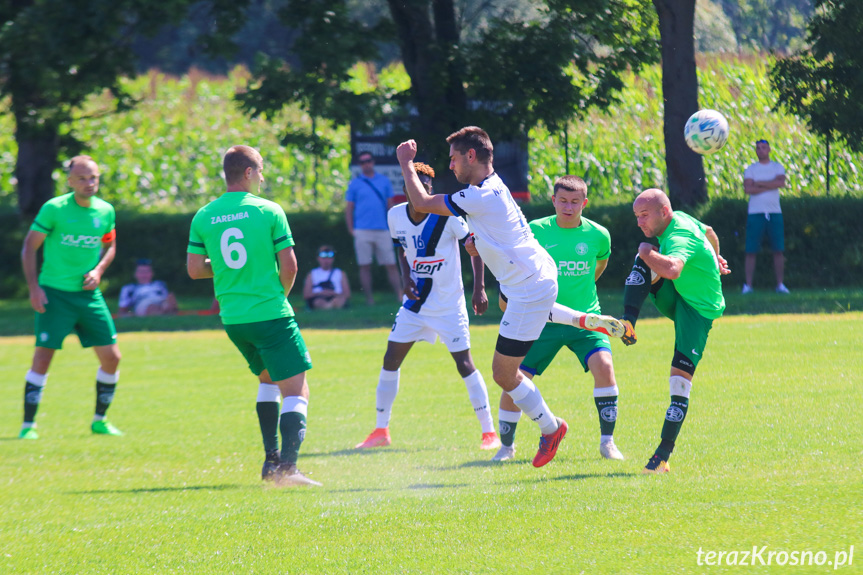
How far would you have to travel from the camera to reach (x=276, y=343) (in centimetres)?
695

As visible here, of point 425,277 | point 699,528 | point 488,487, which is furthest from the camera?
point 425,277

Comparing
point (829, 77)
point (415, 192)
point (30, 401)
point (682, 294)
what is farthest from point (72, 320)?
point (829, 77)

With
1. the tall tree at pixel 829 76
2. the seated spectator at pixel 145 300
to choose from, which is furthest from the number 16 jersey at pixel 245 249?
the tall tree at pixel 829 76

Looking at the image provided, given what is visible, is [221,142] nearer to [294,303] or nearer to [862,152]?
[294,303]

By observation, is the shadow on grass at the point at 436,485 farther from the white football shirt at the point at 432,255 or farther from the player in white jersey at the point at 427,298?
the white football shirt at the point at 432,255

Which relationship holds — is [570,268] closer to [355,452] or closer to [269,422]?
[355,452]

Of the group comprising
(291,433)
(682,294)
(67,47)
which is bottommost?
(291,433)

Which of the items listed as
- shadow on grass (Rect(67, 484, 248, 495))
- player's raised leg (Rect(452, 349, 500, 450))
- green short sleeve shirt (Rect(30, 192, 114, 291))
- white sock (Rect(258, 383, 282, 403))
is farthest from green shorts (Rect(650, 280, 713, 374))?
green short sleeve shirt (Rect(30, 192, 114, 291))

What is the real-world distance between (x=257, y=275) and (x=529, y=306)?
5.85 ft

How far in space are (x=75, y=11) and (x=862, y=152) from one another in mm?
14487

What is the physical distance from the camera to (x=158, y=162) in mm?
34188

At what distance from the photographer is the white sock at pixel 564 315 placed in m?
7.38

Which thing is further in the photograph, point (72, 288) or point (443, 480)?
point (72, 288)

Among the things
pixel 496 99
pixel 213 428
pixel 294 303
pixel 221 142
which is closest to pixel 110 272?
pixel 294 303
